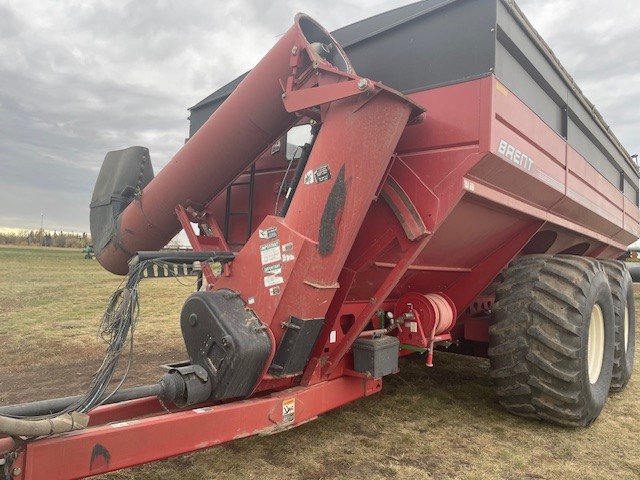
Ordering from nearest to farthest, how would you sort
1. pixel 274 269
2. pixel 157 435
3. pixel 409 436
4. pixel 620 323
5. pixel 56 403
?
1. pixel 157 435
2. pixel 56 403
3. pixel 274 269
4. pixel 409 436
5. pixel 620 323

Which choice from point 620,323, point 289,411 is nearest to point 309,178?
point 289,411

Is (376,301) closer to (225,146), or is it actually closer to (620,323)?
(225,146)

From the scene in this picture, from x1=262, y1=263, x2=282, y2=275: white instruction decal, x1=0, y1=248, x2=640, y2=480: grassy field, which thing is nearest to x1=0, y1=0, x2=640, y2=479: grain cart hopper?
x1=262, y1=263, x2=282, y2=275: white instruction decal

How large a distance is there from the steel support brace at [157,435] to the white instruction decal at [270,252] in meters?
0.77

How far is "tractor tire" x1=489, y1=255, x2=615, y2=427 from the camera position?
3.68m

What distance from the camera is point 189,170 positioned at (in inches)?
152

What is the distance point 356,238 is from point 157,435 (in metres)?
1.60

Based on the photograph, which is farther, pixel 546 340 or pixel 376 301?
pixel 546 340

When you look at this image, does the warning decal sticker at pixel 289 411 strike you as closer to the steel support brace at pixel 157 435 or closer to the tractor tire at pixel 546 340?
the steel support brace at pixel 157 435

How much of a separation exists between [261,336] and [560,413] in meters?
2.39

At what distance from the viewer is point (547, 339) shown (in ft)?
12.1

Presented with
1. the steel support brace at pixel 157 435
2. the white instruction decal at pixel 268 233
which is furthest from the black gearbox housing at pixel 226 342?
the white instruction decal at pixel 268 233

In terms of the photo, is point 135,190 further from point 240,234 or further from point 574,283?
point 574,283

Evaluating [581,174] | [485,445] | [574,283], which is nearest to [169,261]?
[485,445]
